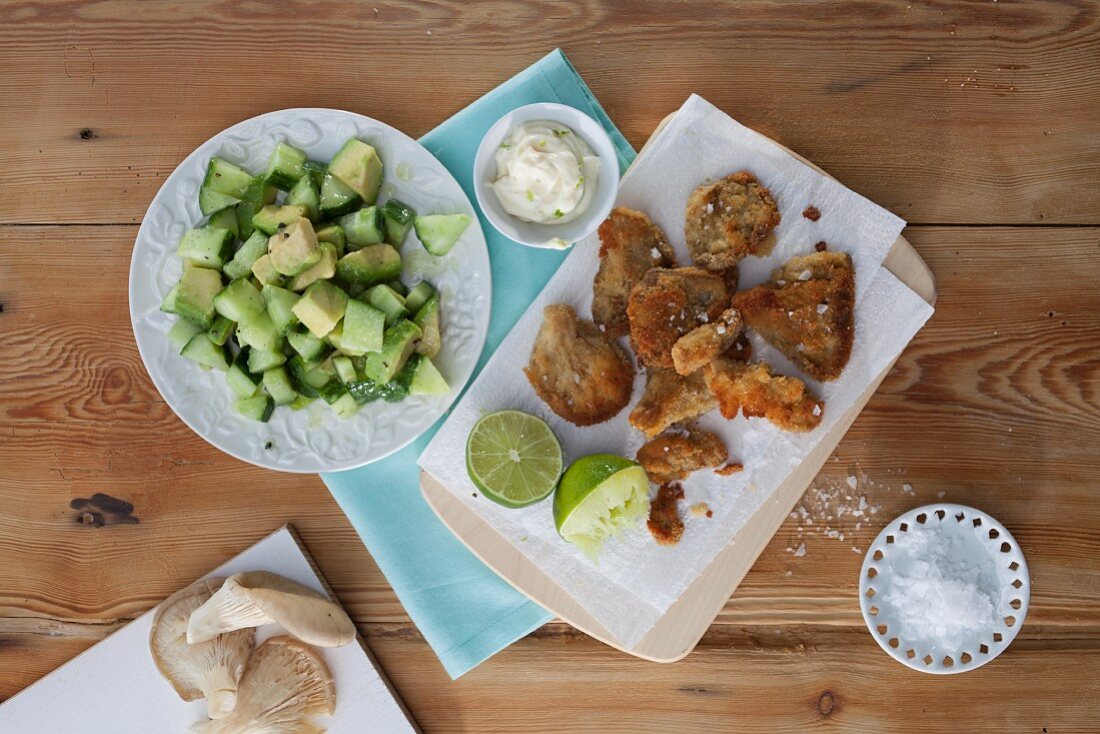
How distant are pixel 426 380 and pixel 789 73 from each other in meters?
1.81

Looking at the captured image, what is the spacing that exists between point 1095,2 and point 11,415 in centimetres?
450

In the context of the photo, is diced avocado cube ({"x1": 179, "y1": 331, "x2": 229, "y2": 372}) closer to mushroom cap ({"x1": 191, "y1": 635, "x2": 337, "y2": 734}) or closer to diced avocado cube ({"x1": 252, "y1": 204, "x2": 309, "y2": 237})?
diced avocado cube ({"x1": 252, "y1": 204, "x2": 309, "y2": 237})

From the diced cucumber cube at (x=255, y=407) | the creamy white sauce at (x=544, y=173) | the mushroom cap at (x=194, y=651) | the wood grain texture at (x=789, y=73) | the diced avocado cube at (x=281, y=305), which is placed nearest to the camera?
the creamy white sauce at (x=544, y=173)

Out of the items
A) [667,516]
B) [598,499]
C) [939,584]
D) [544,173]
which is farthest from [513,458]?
[939,584]

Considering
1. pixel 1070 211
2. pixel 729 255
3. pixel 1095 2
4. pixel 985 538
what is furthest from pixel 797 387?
pixel 1095 2

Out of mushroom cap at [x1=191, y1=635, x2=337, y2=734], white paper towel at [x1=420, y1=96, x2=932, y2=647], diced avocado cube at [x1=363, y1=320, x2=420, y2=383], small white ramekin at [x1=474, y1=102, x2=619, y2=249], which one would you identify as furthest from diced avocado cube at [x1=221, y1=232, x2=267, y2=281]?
mushroom cap at [x1=191, y1=635, x2=337, y2=734]

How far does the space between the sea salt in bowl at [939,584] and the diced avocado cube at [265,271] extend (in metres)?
2.36

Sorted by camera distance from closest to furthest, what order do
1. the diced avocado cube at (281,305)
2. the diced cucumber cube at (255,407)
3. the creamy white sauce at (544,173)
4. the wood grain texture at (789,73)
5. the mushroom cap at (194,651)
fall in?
the creamy white sauce at (544,173), the diced avocado cube at (281,305), the diced cucumber cube at (255,407), the mushroom cap at (194,651), the wood grain texture at (789,73)

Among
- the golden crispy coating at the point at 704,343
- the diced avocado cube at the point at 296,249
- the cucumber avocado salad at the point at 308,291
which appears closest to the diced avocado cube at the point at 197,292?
the cucumber avocado salad at the point at 308,291

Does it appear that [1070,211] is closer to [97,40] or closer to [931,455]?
[931,455]

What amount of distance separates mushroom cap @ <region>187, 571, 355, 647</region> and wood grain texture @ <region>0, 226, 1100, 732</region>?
18 cm

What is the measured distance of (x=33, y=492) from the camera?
2.95 m

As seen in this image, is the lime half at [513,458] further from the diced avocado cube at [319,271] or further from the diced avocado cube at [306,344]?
the diced avocado cube at [319,271]

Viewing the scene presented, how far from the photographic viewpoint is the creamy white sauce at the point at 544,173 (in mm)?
2398
